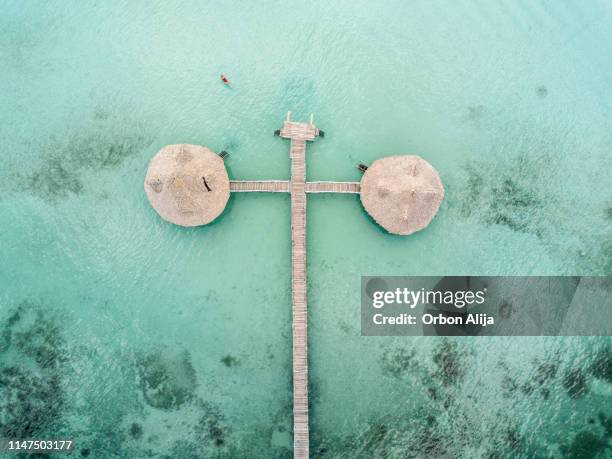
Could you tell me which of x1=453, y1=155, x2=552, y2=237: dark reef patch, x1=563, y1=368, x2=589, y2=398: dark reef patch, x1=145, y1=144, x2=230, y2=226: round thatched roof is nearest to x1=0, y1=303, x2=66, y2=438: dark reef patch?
x1=145, y1=144, x2=230, y2=226: round thatched roof

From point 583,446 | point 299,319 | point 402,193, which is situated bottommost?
point 583,446

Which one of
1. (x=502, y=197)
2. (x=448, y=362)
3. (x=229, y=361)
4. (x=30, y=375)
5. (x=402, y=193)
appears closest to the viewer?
(x=402, y=193)

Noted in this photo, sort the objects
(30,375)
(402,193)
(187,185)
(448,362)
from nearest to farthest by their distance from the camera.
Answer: (187,185) < (402,193) < (30,375) < (448,362)

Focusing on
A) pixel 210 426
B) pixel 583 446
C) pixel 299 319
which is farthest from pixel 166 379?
pixel 583 446

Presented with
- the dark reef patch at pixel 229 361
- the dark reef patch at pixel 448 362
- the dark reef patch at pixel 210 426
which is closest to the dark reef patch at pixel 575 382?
the dark reef patch at pixel 448 362

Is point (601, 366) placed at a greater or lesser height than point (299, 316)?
lesser

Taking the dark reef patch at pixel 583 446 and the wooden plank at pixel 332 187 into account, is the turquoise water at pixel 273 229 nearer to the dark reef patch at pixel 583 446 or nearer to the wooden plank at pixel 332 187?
the dark reef patch at pixel 583 446

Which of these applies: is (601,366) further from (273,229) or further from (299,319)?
(273,229)

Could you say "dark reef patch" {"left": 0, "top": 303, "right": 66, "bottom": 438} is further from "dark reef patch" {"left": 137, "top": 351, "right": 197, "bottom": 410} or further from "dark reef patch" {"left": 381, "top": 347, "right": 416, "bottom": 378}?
"dark reef patch" {"left": 381, "top": 347, "right": 416, "bottom": 378}
